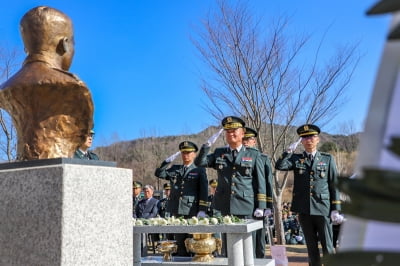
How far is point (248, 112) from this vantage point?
32.2 feet

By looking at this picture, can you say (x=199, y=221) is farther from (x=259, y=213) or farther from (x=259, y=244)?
(x=259, y=244)

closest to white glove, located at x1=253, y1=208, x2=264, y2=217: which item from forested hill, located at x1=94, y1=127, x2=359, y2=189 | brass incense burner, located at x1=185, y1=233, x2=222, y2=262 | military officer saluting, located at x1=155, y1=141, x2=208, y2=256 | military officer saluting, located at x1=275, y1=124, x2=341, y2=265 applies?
military officer saluting, located at x1=275, y1=124, x2=341, y2=265

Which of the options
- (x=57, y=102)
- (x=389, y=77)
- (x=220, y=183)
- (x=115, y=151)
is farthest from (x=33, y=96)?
(x=115, y=151)

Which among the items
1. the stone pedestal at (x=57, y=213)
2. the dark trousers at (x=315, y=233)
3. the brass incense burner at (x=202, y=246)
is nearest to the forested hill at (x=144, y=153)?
the dark trousers at (x=315, y=233)

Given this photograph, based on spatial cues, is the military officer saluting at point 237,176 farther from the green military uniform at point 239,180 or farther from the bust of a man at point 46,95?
the bust of a man at point 46,95

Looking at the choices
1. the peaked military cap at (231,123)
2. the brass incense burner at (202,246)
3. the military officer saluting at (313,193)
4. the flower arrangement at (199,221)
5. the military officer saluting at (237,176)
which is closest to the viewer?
the flower arrangement at (199,221)

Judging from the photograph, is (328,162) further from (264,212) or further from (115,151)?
(115,151)

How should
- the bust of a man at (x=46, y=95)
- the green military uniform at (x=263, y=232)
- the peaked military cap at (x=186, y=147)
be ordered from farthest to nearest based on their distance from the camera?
the peaked military cap at (x=186, y=147) → the green military uniform at (x=263, y=232) → the bust of a man at (x=46, y=95)

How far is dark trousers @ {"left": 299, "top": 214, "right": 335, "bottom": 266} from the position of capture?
5.52m

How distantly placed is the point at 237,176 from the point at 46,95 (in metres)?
3.66

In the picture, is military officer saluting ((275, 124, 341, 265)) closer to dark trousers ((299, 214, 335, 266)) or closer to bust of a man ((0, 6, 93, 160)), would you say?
dark trousers ((299, 214, 335, 266))

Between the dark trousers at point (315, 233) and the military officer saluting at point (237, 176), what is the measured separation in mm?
632

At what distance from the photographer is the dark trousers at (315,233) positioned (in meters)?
5.52

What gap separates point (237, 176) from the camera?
6227mm
